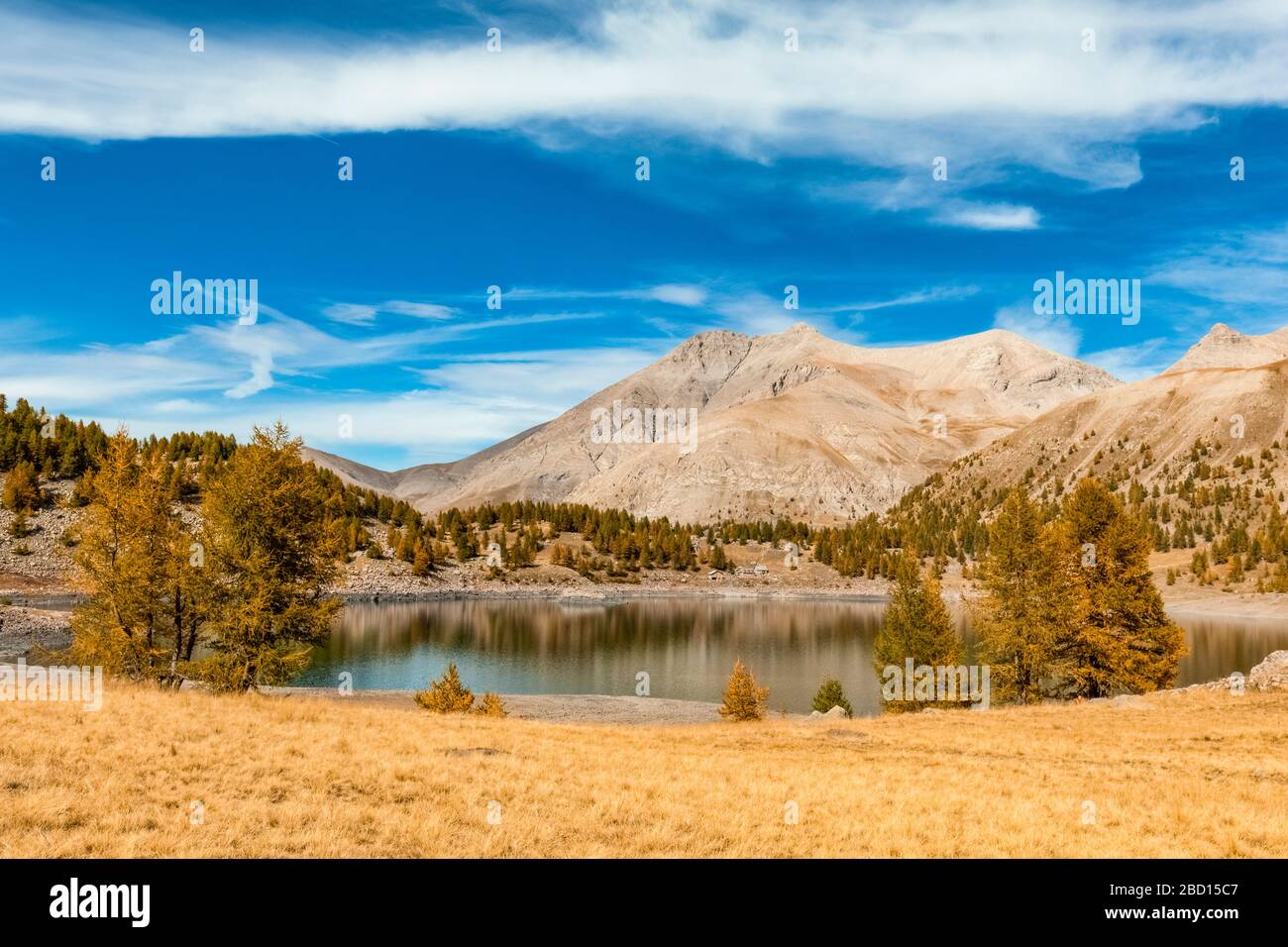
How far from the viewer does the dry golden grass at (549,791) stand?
1318 cm

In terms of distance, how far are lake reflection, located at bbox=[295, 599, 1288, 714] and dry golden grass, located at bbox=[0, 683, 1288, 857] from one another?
3493 centimetres

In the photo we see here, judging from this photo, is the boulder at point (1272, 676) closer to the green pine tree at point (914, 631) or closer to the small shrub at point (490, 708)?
the green pine tree at point (914, 631)

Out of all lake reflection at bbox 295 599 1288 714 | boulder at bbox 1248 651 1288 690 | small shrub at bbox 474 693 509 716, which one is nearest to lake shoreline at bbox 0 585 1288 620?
lake reflection at bbox 295 599 1288 714

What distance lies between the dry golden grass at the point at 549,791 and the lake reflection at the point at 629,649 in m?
34.9

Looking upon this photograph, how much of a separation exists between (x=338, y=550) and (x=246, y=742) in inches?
730

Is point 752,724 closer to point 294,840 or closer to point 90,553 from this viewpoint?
point 294,840

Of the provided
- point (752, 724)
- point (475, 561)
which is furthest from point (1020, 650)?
point (475, 561)

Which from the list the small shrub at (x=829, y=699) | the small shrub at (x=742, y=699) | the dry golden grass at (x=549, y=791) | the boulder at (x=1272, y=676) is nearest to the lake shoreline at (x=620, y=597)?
the boulder at (x=1272, y=676)

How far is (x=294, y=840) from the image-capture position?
1262 centimetres

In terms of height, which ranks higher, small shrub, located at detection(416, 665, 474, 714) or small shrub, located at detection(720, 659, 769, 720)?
small shrub, located at detection(416, 665, 474, 714)

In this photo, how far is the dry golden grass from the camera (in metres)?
13.2

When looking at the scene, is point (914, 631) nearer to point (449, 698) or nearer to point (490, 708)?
point (490, 708)

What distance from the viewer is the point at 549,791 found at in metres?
17.2

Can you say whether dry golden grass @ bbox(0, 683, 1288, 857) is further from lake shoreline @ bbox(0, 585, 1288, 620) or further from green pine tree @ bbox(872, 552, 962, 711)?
lake shoreline @ bbox(0, 585, 1288, 620)
